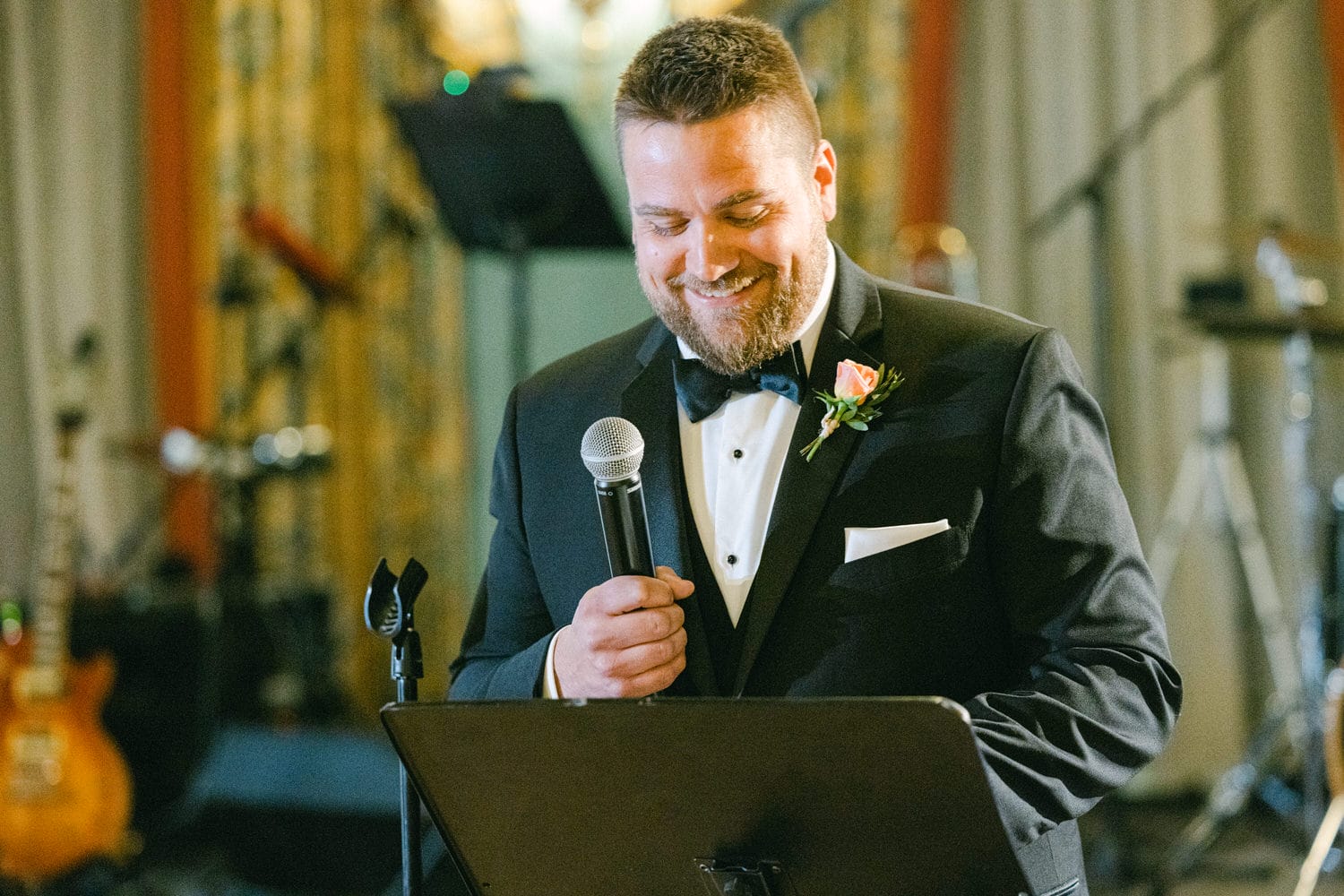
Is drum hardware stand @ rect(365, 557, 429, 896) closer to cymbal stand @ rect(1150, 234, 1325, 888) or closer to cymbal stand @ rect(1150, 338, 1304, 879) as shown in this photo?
cymbal stand @ rect(1150, 234, 1325, 888)

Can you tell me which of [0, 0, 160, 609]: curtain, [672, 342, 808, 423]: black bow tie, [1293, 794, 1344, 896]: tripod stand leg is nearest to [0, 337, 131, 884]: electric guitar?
[0, 0, 160, 609]: curtain

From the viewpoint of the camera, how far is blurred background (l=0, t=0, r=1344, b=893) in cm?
383

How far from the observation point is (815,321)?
1820 millimetres

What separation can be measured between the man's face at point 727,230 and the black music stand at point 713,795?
0.66 m

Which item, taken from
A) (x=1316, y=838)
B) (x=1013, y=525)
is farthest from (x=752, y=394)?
(x=1316, y=838)

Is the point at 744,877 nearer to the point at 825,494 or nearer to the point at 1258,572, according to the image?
the point at 825,494

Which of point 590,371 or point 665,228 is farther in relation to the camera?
point 590,371

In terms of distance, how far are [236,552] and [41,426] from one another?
1.05 metres

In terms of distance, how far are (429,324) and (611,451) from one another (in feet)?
14.8

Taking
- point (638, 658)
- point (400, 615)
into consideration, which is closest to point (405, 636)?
point (400, 615)

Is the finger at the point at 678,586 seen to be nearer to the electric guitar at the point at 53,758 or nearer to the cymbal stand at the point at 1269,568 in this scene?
the cymbal stand at the point at 1269,568

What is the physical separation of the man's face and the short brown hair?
17 mm

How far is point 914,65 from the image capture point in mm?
5137

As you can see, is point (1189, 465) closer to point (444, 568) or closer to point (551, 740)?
point (444, 568)
